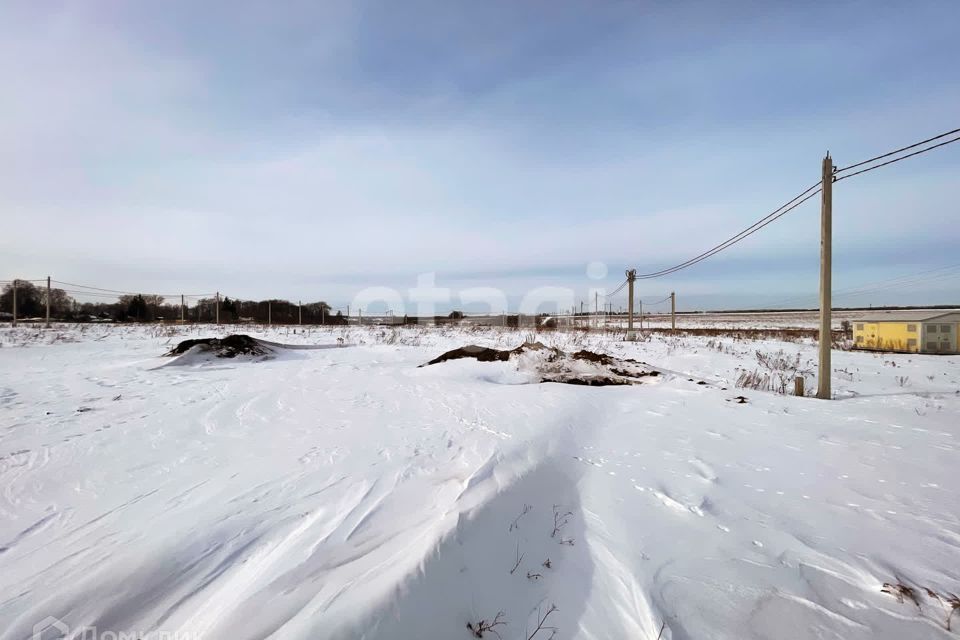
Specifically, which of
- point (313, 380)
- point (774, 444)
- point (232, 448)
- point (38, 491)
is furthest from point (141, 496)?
point (774, 444)

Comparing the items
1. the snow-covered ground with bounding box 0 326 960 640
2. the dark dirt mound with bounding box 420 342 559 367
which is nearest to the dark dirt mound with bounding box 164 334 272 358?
the snow-covered ground with bounding box 0 326 960 640

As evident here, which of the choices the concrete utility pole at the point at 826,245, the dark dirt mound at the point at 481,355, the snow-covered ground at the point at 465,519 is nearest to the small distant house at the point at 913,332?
the concrete utility pole at the point at 826,245

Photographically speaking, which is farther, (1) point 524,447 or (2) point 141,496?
(1) point 524,447

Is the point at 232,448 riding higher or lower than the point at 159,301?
lower

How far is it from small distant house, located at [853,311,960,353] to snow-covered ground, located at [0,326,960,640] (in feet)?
48.9

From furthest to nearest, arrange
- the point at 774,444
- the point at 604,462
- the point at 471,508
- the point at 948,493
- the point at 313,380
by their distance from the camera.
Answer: the point at 313,380 < the point at 774,444 < the point at 604,462 < the point at 948,493 < the point at 471,508

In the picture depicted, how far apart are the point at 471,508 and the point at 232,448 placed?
2.67 m

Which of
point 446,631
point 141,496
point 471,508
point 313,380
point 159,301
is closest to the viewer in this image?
point 446,631

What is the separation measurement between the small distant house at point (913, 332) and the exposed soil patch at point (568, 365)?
51.0 feet

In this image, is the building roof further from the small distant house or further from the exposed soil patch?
the exposed soil patch

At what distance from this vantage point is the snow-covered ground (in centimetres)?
167

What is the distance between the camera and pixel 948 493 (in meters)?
3.03

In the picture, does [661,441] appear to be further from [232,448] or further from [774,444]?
[232,448]

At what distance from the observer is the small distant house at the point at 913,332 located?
14.8m
